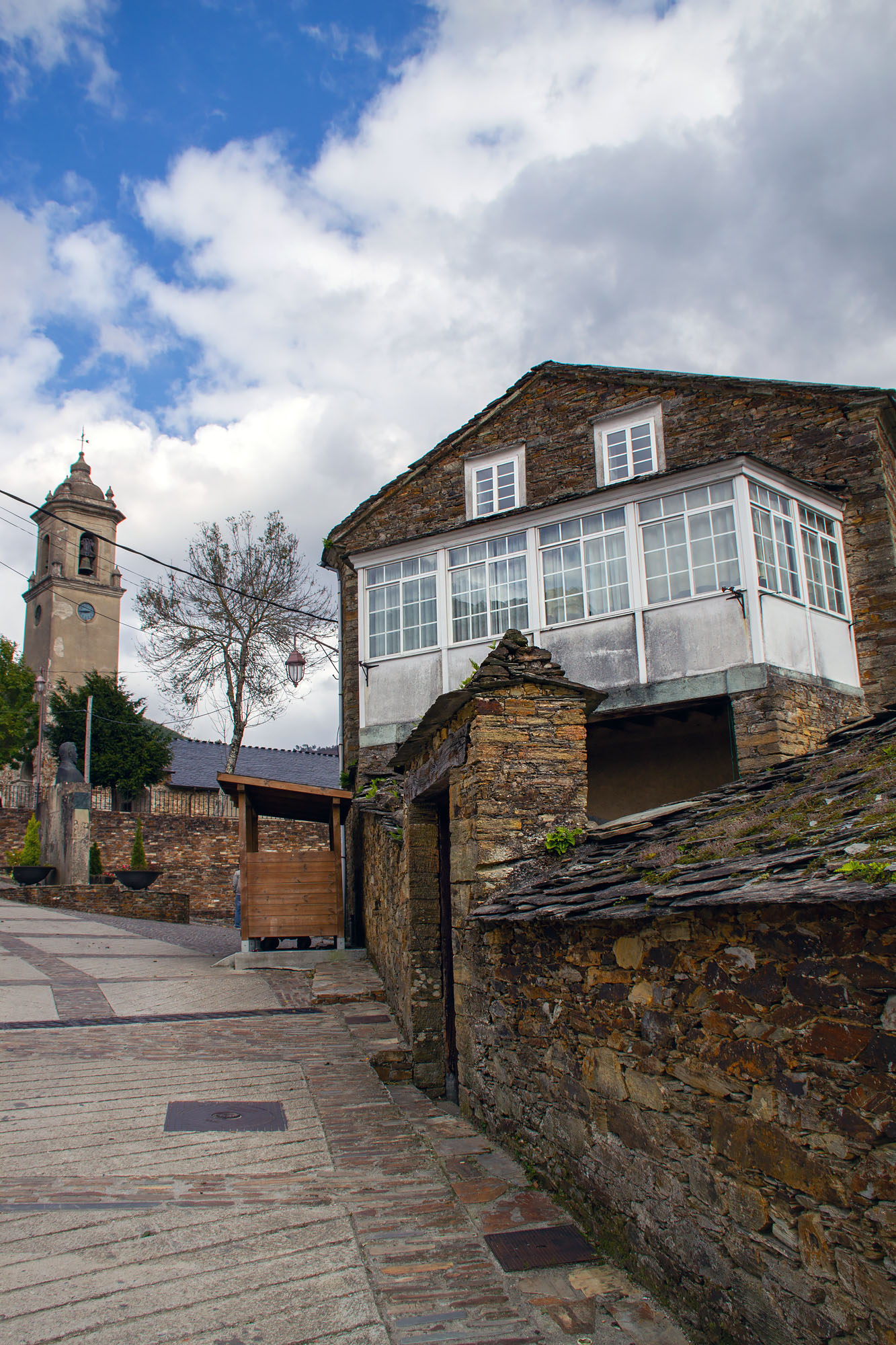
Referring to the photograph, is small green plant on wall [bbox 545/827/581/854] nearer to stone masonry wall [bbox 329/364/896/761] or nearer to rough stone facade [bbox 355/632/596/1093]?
rough stone facade [bbox 355/632/596/1093]

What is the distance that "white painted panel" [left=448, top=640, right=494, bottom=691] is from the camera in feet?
43.0

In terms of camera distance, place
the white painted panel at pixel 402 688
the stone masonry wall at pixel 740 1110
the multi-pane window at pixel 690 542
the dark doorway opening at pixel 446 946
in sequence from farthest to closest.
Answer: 1. the white painted panel at pixel 402 688
2. the multi-pane window at pixel 690 542
3. the dark doorway opening at pixel 446 946
4. the stone masonry wall at pixel 740 1110

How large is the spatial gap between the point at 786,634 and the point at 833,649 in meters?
1.19

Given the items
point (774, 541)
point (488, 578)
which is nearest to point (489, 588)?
point (488, 578)

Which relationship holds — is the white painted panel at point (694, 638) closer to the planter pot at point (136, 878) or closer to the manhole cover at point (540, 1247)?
the manhole cover at point (540, 1247)

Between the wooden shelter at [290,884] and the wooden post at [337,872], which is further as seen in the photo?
the wooden post at [337,872]

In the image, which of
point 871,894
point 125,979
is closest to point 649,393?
point 125,979

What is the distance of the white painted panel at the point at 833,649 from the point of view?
12.0 m

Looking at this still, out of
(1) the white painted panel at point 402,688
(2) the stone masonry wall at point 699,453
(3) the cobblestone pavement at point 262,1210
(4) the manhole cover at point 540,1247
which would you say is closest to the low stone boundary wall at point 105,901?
(2) the stone masonry wall at point 699,453

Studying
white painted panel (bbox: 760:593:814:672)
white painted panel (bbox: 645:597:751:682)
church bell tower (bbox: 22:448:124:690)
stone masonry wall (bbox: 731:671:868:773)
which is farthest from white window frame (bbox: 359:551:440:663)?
church bell tower (bbox: 22:448:124:690)

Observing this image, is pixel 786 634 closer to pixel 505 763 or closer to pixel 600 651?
pixel 600 651

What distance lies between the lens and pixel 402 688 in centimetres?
1401

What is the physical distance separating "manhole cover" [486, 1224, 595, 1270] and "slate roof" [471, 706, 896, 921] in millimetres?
1363

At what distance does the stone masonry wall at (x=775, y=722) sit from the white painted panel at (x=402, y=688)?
14.5 feet
